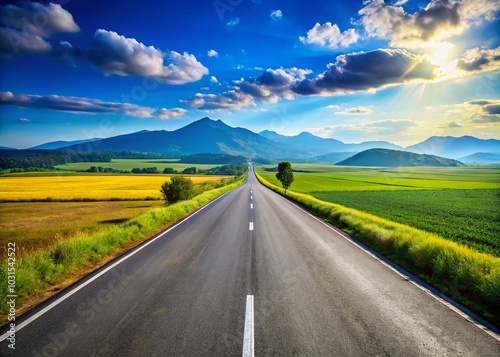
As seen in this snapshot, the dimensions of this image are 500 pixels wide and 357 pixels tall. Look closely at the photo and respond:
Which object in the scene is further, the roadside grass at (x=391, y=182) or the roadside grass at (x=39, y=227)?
the roadside grass at (x=391, y=182)

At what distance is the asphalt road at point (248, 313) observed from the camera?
393 centimetres

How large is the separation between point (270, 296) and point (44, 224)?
2118cm

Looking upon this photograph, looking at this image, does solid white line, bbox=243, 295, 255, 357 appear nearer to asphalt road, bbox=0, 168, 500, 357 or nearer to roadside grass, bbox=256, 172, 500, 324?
asphalt road, bbox=0, 168, 500, 357

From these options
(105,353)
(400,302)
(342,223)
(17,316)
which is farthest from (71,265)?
(342,223)

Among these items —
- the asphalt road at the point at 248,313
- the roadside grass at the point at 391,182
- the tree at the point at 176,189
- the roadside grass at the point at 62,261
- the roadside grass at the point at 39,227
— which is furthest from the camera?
the roadside grass at the point at 391,182

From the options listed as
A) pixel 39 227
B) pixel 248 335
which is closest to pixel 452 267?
pixel 248 335

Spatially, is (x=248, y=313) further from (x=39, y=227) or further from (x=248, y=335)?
(x=39, y=227)

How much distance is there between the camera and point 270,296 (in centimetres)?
558

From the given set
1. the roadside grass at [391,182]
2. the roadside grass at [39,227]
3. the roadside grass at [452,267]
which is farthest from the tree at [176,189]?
the roadside grass at [391,182]

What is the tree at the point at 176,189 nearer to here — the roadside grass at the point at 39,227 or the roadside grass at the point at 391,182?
the roadside grass at the point at 39,227

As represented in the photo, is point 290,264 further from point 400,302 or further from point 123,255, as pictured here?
point 123,255

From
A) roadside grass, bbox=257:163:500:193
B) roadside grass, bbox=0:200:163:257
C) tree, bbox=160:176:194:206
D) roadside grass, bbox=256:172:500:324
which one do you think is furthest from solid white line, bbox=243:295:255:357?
roadside grass, bbox=257:163:500:193

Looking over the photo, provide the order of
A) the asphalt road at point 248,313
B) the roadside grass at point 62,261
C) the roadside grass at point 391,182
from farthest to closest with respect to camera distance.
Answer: the roadside grass at point 391,182, the roadside grass at point 62,261, the asphalt road at point 248,313

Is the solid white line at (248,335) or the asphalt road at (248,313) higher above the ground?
the solid white line at (248,335)
